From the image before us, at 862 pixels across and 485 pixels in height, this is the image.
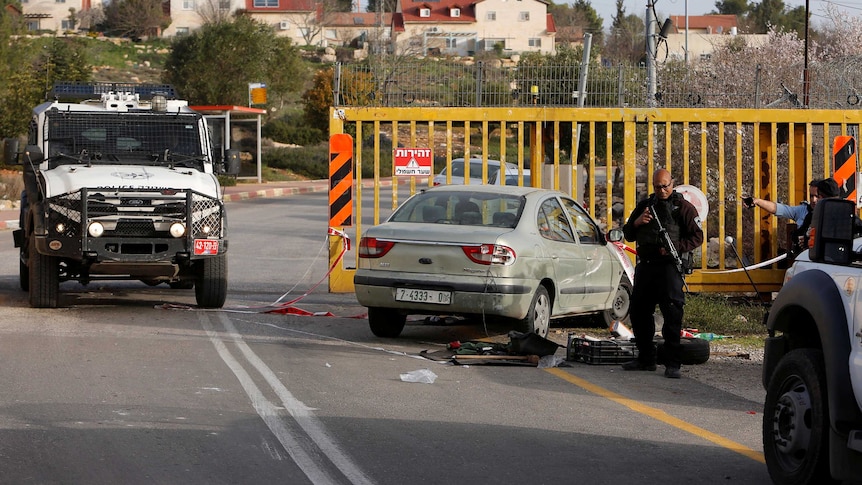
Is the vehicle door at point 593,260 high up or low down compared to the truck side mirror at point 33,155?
down

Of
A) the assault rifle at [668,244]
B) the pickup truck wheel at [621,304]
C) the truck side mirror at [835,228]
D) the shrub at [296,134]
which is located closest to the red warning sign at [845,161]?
the pickup truck wheel at [621,304]

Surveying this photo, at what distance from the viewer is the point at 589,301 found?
41.3ft

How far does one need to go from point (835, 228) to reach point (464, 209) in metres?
6.54

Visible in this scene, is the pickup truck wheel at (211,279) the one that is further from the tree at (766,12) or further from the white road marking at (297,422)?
the tree at (766,12)

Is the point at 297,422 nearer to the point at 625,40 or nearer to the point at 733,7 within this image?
the point at 625,40

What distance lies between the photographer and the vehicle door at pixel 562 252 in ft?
38.8

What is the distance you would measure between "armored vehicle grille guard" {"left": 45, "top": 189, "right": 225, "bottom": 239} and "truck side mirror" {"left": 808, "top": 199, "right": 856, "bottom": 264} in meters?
8.71

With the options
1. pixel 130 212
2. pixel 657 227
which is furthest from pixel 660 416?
pixel 130 212

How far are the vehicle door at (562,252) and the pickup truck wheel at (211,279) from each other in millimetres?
3917

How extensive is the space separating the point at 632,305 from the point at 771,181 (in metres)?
6.02

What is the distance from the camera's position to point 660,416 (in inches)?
329

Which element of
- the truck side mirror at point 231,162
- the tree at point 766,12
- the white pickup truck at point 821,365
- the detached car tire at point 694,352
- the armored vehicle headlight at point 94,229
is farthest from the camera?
the tree at point 766,12

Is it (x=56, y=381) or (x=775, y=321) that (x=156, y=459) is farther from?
(x=775, y=321)

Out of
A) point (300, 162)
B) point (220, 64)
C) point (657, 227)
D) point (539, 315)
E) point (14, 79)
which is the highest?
point (220, 64)
